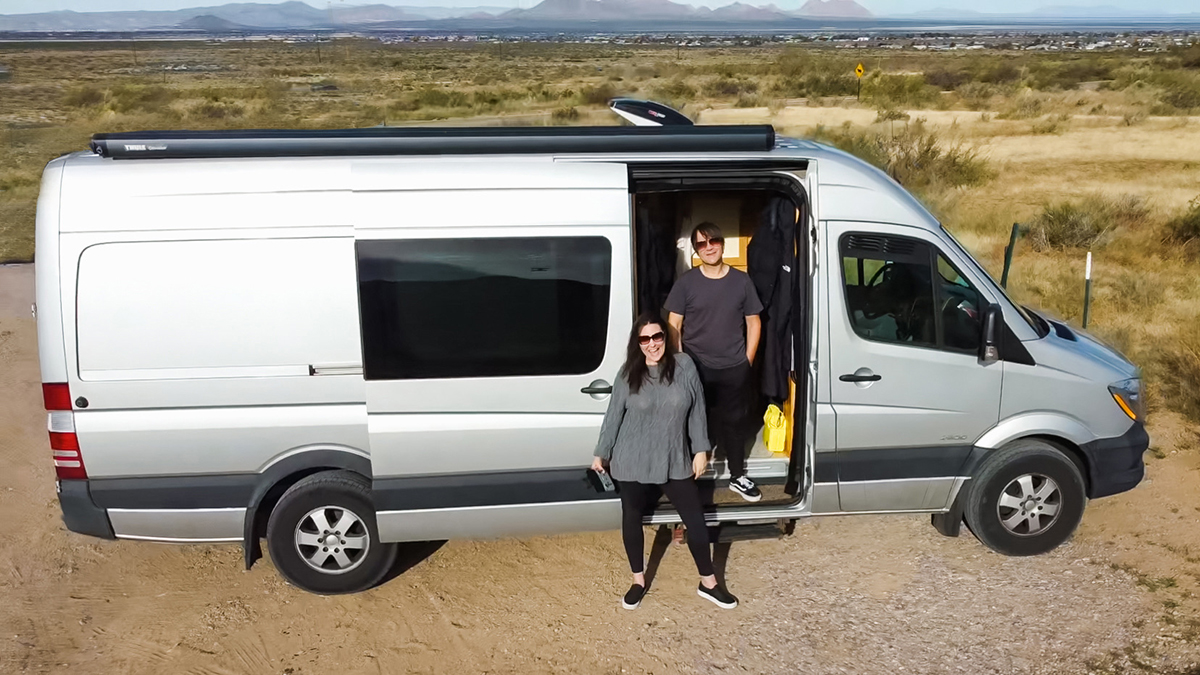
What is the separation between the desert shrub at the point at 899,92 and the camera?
35.8 meters

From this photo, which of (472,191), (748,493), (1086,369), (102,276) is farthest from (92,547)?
(1086,369)

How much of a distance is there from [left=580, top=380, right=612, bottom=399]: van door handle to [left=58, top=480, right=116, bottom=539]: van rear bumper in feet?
8.31

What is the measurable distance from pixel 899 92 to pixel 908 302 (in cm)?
3474

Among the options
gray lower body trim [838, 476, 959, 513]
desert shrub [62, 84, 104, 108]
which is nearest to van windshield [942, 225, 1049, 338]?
gray lower body trim [838, 476, 959, 513]

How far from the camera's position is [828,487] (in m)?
5.46

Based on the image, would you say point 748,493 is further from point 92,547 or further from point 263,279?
point 92,547

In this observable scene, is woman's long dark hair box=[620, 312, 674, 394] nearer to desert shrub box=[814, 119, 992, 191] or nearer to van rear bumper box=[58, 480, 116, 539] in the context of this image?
van rear bumper box=[58, 480, 116, 539]

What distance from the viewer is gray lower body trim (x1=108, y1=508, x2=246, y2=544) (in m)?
5.05

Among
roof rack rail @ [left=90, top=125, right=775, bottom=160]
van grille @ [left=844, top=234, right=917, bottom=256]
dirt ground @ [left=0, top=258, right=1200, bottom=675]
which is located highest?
roof rack rail @ [left=90, top=125, right=775, bottom=160]

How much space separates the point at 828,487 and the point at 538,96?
36595mm

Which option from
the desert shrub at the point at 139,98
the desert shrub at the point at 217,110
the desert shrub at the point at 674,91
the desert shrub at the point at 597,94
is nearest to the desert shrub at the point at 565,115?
the desert shrub at the point at 597,94

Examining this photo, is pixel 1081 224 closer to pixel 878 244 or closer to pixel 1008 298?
pixel 1008 298

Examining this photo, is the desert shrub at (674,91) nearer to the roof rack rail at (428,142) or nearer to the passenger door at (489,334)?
the roof rack rail at (428,142)

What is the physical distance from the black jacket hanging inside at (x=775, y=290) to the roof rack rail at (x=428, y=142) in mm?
753
